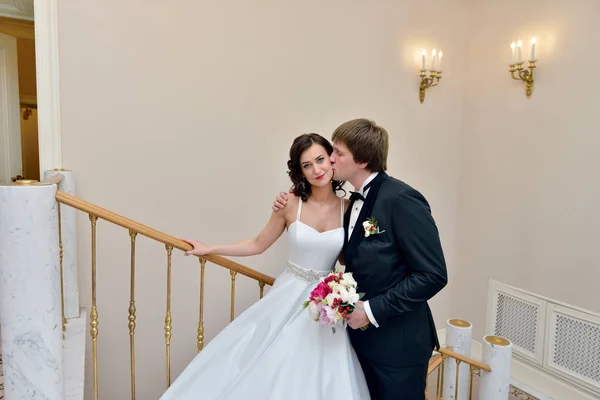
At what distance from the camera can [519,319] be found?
12.0ft

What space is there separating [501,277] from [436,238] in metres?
2.58

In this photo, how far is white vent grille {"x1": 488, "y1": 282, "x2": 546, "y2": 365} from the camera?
349 centimetres

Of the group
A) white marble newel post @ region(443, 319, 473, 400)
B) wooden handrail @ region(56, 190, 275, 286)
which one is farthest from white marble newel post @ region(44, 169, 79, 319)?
white marble newel post @ region(443, 319, 473, 400)

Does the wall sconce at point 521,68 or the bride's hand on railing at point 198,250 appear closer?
the bride's hand on railing at point 198,250

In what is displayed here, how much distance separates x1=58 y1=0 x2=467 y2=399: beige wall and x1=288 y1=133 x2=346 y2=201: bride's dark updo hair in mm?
1051

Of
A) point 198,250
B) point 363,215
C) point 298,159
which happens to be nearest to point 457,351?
point 363,215

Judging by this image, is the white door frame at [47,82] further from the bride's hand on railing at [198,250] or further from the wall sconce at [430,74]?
the wall sconce at [430,74]

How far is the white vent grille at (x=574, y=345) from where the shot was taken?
310 centimetres

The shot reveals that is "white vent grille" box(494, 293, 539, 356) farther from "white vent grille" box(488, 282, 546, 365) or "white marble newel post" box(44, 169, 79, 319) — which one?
"white marble newel post" box(44, 169, 79, 319)

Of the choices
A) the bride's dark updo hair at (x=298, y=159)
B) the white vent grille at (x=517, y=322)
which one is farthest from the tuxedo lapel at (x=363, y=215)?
the white vent grille at (x=517, y=322)

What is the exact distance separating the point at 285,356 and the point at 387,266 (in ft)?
1.96

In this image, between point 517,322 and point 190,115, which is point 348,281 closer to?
point 190,115

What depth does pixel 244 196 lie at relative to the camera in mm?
3236

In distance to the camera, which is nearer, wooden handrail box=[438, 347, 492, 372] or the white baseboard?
wooden handrail box=[438, 347, 492, 372]
